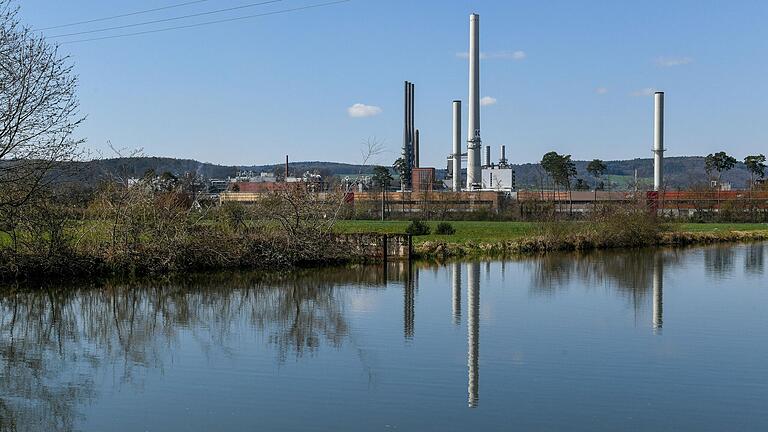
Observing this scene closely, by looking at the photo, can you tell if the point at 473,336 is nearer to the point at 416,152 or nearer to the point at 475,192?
the point at 475,192

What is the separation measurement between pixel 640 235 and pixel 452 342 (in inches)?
1279

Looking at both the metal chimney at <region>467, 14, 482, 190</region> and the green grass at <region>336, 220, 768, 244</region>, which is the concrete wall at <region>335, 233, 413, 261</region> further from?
the metal chimney at <region>467, 14, 482, 190</region>

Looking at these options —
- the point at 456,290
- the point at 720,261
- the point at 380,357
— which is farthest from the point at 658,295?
the point at 720,261

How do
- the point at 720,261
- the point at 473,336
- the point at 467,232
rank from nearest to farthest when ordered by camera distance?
the point at 473,336, the point at 720,261, the point at 467,232

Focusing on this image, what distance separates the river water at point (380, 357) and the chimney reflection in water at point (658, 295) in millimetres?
109

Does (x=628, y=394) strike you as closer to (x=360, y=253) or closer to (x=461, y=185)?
(x=360, y=253)

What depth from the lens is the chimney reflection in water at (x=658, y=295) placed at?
17.6 m

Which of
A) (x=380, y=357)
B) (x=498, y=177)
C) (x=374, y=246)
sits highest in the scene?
(x=498, y=177)

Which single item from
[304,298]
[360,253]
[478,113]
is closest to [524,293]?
[304,298]

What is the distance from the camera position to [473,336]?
15.7 metres

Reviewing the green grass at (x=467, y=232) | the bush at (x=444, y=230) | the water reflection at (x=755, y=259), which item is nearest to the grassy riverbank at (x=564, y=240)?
the green grass at (x=467, y=232)

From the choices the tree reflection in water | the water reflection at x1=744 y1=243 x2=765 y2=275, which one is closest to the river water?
the tree reflection in water

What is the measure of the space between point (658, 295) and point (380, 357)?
1174 cm

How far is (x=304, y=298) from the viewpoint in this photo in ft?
70.4
